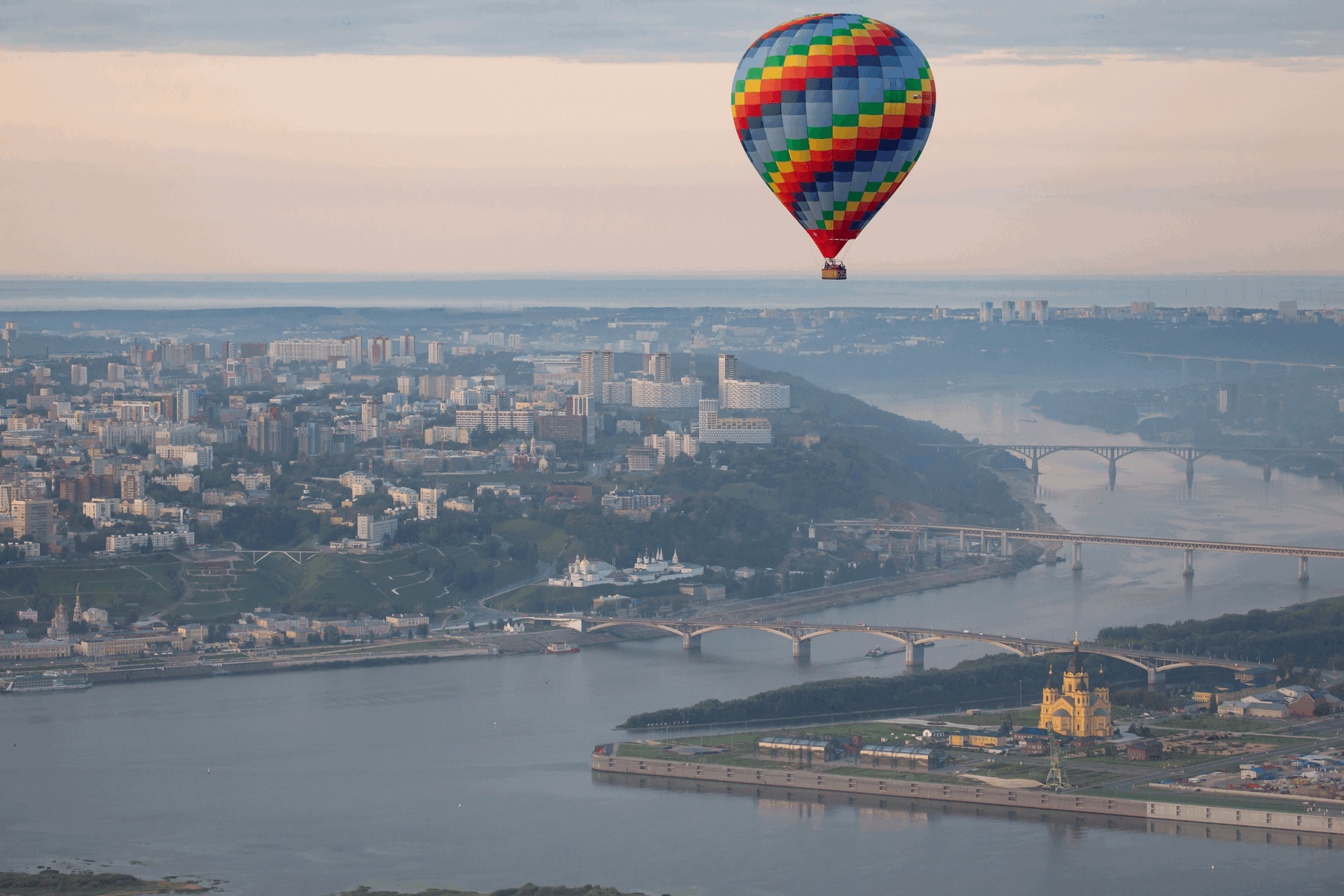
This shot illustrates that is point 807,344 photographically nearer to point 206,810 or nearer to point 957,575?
point 957,575

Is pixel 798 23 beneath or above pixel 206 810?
above

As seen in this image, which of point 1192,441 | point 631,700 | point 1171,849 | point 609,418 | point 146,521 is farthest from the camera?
point 1192,441

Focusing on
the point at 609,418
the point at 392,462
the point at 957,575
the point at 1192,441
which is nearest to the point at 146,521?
the point at 392,462

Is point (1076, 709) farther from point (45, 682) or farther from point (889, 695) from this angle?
point (45, 682)

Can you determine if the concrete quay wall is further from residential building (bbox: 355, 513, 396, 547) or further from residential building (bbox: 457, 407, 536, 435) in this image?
residential building (bbox: 457, 407, 536, 435)

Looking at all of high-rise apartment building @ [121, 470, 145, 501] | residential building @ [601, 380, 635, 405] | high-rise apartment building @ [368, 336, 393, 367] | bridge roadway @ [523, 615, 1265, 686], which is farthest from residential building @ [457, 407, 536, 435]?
high-rise apartment building @ [368, 336, 393, 367]

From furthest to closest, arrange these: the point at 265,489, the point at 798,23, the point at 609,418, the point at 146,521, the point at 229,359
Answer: the point at 229,359
the point at 609,418
the point at 265,489
the point at 146,521
the point at 798,23

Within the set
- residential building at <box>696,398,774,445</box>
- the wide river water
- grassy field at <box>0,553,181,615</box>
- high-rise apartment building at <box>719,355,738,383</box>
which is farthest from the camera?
high-rise apartment building at <box>719,355,738,383</box>
